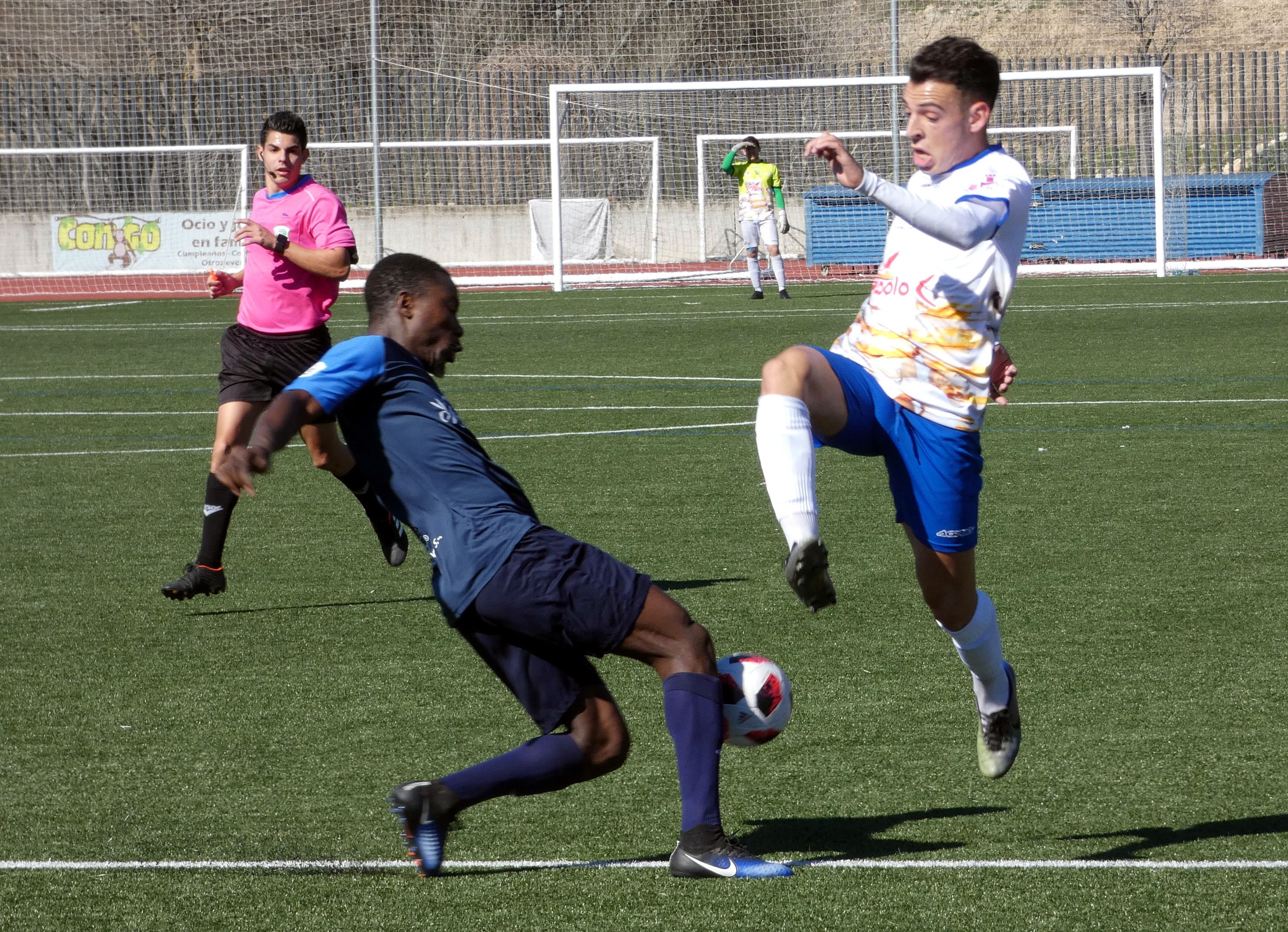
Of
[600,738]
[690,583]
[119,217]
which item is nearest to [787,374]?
[600,738]

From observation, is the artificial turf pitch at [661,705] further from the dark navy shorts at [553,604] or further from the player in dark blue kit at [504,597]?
the dark navy shorts at [553,604]

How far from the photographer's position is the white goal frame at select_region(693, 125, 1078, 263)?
2680 centimetres

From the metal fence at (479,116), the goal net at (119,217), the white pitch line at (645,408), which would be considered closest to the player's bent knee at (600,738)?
the white pitch line at (645,408)

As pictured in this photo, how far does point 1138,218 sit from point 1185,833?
2344 centimetres

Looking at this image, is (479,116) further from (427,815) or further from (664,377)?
(427,815)

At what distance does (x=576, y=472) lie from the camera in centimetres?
956

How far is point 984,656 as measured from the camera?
4281mm

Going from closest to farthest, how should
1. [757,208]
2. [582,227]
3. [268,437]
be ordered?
[268,437], [757,208], [582,227]

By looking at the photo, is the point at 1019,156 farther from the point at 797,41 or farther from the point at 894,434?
the point at 894,434

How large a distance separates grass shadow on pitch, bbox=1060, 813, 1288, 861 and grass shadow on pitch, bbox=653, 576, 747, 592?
2.95 meters

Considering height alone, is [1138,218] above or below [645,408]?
above

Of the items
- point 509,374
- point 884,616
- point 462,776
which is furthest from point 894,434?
point 509,374

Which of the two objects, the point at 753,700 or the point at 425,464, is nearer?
the point at 425,464

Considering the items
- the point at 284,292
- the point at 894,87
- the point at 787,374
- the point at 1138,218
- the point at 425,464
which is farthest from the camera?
the point at 1138,218
